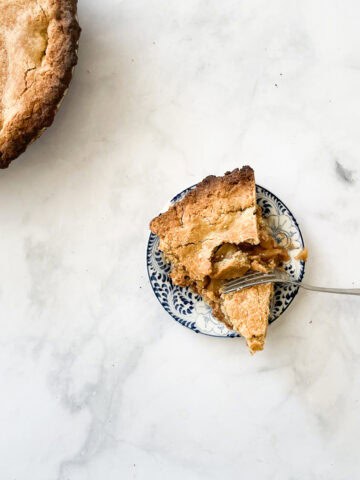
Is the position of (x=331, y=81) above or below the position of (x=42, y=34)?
below

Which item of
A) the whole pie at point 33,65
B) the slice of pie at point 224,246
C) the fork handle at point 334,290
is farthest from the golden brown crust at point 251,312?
the whole pie at point 33,65

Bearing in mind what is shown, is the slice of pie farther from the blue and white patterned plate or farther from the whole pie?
the whole pie

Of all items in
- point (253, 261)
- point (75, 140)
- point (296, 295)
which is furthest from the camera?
point (75, 140)

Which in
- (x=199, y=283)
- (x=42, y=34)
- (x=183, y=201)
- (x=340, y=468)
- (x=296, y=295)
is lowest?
(x=340, y=468)

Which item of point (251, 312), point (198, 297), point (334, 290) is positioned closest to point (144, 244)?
point (198, 297)

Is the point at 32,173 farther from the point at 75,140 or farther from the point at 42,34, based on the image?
the point at 42,34

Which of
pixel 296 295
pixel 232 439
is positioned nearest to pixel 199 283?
pixel 296 295

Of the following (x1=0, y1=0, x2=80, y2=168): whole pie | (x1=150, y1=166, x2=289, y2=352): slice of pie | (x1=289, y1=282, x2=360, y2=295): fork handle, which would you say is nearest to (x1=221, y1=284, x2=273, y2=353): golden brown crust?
(x1=150, y1=166, x2=289, y2=352): slice of pie
